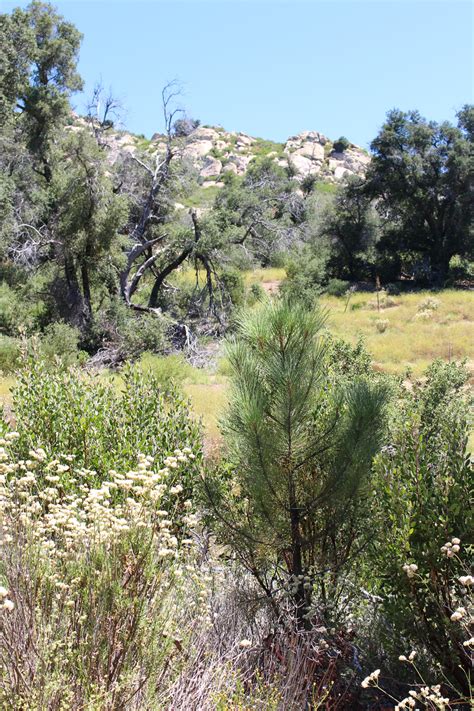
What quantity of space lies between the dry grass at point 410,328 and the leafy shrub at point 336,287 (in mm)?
965

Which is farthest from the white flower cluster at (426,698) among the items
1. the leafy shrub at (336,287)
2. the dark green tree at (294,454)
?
the leafy shrub at (336,287)

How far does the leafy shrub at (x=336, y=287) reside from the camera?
102 feet

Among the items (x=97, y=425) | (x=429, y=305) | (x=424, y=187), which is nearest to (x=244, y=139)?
(x=424, y=187)

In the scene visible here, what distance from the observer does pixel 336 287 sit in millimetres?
31391

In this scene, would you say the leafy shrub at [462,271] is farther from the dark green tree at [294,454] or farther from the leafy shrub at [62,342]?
the dark green tree at [294,454]

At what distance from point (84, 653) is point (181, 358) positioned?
47.5 ft

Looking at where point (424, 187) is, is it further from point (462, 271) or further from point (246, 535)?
point (246, 535)

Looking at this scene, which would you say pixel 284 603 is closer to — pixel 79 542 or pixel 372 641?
pixel 372 641

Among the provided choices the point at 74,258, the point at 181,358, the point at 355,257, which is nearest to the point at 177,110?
the point at 74,258

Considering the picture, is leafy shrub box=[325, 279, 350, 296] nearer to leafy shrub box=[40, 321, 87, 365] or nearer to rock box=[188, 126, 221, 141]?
leafy shrub box=[40, 321, 87, 365]

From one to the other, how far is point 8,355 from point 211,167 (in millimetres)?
63357

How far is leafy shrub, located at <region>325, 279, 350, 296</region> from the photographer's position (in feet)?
102

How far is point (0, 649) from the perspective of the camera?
2.39 meters

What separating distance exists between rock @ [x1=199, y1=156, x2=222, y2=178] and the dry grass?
46.3 m
